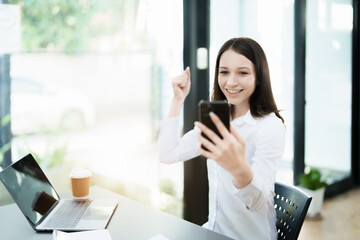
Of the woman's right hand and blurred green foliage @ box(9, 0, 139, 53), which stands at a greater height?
blurred green foliage @ box(9, 0, 139, 53)

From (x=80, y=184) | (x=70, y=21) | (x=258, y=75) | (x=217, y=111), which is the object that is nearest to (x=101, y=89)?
(x=70, y=21)

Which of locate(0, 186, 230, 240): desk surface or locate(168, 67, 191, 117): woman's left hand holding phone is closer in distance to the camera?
locate(0, 186, 230, 240): desk surface

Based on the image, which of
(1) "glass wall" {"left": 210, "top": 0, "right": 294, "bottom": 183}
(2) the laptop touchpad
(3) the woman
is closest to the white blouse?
(3) the woman

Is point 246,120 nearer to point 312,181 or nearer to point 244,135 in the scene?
point 244,135

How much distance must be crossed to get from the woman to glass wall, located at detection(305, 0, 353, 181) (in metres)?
2.35

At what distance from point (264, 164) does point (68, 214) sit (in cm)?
75

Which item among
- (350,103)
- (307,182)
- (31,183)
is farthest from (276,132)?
(350,103)

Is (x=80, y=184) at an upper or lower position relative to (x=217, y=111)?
lower

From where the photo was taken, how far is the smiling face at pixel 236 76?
1.59 meters

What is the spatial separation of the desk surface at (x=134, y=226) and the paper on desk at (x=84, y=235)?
0.03 meters

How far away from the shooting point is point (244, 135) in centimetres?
162

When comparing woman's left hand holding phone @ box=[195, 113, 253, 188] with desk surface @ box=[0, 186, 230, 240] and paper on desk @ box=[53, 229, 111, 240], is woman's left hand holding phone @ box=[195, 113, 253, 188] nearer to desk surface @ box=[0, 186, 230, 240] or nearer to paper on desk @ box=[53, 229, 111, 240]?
desk surface @ box=[0, 186, 230, 240]

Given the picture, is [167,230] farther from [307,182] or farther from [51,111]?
[307,182]

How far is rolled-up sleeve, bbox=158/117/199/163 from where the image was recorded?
1701 mm
